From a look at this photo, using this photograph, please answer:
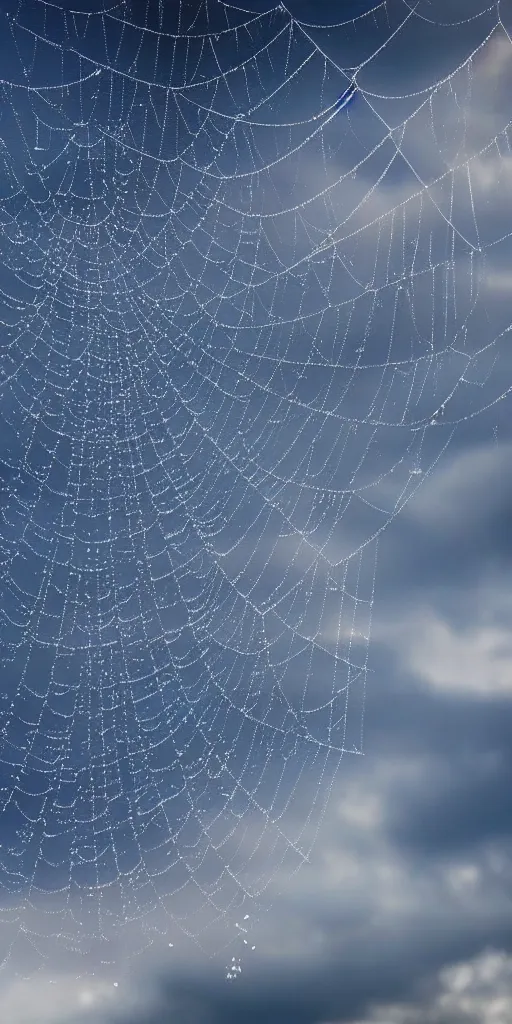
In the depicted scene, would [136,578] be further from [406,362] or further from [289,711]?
[406,362]

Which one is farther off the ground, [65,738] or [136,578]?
[136,578]

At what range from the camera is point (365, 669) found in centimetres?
1677

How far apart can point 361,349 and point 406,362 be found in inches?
21.1

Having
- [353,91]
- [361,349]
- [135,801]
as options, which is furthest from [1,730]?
[353,91]

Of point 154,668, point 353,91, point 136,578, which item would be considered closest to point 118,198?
point 353,91

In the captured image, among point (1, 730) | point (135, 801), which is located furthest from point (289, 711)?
point (1, 730)

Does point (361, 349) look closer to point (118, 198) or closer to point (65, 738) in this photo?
point (118, 198)

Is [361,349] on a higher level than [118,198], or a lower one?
lower

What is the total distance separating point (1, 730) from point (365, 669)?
4.21 m

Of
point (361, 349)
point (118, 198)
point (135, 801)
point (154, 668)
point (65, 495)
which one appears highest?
point (118, 198)

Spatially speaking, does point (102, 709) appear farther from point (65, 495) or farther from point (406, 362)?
point (406, 362)

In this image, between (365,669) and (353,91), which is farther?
(365,669)

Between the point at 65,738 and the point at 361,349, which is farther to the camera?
the point at 65,738

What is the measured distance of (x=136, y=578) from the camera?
1603 centimetres
